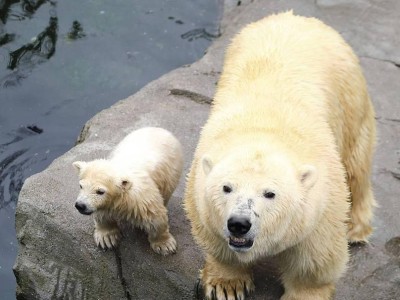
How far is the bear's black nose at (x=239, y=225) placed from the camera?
3221 millimetres

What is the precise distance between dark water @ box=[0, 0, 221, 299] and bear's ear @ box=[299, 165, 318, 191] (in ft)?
11.1

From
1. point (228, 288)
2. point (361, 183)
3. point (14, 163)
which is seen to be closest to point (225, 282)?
point (228, 288)

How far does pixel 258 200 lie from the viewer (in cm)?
329

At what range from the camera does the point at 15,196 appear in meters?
6.16

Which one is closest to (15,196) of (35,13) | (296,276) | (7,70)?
(7,70)

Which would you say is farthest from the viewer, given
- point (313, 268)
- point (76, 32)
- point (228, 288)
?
point (76, 32)

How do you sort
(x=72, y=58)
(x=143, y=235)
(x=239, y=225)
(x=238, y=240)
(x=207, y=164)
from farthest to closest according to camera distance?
(x=72, y=58) → (x=143, y=235) → (x=207, y=164) → (x=238, y=240) → (x=239, y=225)

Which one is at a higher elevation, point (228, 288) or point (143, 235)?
point (228, 288)

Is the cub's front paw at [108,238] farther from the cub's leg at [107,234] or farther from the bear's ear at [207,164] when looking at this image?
the bear's ear at [207,164]

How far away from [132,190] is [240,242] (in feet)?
4.16

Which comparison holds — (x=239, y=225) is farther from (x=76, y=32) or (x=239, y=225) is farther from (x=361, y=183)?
(x=76, y=32)

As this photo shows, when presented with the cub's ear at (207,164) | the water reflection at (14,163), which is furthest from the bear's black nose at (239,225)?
the water reflection at (14,163)

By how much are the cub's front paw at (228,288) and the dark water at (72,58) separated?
2.60 metres

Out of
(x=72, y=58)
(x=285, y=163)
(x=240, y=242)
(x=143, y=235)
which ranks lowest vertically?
(x=72, y=58)
